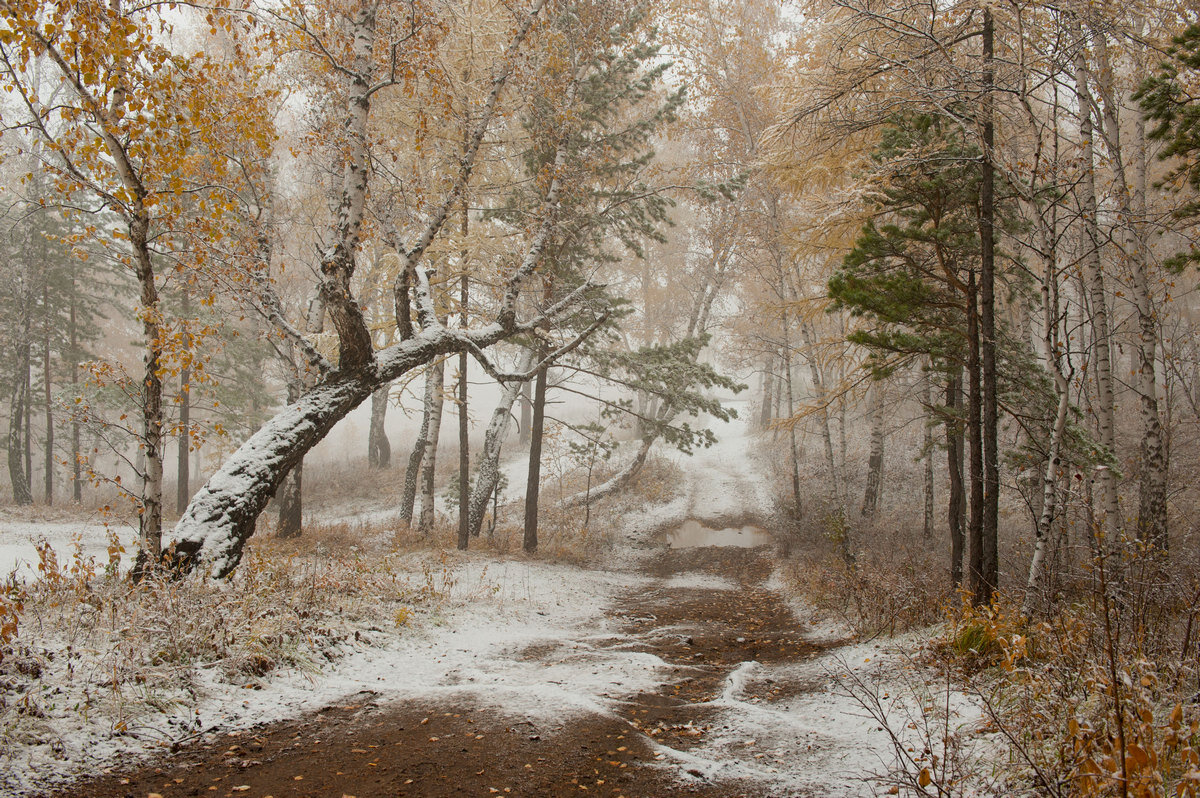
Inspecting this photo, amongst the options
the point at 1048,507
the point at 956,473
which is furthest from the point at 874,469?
the point at 1048,507

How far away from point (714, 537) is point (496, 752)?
13705mm

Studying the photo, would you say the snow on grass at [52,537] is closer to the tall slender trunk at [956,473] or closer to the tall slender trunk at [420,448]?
the tall slender trunk at [420,448]

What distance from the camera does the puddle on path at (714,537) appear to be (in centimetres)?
1630

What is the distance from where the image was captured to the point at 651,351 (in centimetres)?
1299

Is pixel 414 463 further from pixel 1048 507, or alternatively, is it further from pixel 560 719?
pixel 1048 507

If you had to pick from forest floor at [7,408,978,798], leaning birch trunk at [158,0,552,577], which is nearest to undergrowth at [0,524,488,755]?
forest floor at [7,408,978,798]

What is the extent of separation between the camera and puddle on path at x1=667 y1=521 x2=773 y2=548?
53.5 feet

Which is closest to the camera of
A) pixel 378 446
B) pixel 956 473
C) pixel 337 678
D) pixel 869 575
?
pixel 337 678

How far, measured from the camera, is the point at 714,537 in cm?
1678

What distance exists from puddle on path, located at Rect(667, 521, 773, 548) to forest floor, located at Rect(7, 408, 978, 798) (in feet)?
26.3

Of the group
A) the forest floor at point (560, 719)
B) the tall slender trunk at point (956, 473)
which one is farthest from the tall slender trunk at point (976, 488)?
the tall slender trunk at point (956, 473)

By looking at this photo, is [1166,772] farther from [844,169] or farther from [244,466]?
[844,169]

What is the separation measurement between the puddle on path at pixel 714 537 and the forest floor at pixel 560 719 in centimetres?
803

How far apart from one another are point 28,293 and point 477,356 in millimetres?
16657
